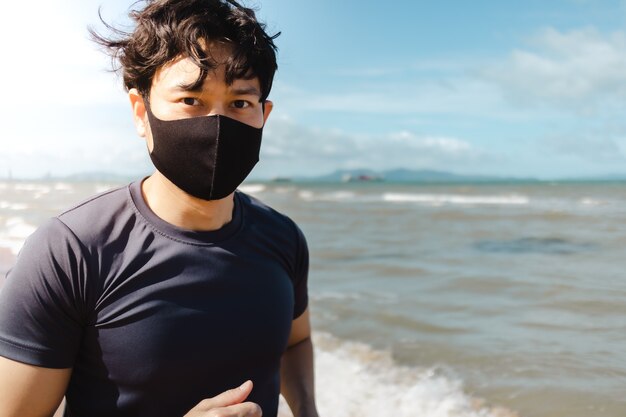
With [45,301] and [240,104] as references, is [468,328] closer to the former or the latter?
[240,104]

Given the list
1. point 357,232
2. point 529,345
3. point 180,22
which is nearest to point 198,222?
point 180,22

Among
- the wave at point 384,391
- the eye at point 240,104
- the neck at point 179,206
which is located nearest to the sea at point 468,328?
the wave at point 384,391

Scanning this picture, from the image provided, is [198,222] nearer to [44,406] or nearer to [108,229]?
[108,229]

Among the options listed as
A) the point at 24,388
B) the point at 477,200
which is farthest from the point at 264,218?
the point at 477,200

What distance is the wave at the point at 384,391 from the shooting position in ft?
12.9

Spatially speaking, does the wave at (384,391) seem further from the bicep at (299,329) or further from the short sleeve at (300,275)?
the short sleeve at (300,275)

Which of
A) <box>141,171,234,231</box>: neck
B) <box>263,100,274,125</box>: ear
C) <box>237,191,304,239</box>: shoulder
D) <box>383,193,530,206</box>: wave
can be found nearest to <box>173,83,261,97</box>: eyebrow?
<box>263,100,274,125</box>: ear

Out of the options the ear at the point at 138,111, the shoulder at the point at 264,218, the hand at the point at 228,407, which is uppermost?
the ear at the point at 138,111

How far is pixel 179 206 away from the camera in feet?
5.99

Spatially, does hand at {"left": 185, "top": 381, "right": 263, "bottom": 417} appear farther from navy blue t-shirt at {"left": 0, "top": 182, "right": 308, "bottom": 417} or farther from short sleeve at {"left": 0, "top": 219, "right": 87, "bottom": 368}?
short sleeve at {"left": 0, "top": 219, "right": 87, "bottom": 368}

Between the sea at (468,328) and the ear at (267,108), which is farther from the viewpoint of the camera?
the sea at (468,328)

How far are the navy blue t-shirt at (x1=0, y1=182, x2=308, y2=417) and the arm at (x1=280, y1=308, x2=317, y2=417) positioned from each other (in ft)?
1.11

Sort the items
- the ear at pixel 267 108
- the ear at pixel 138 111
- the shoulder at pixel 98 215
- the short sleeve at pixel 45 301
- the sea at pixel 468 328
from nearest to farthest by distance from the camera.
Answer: the short sleeve at pixel 45 301 < the shoulder at pixel 98 215 < the ear at pixel 138 111 < the ear at pixel 267 108 < the sea at pixel 468 328

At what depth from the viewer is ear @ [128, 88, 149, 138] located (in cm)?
189
